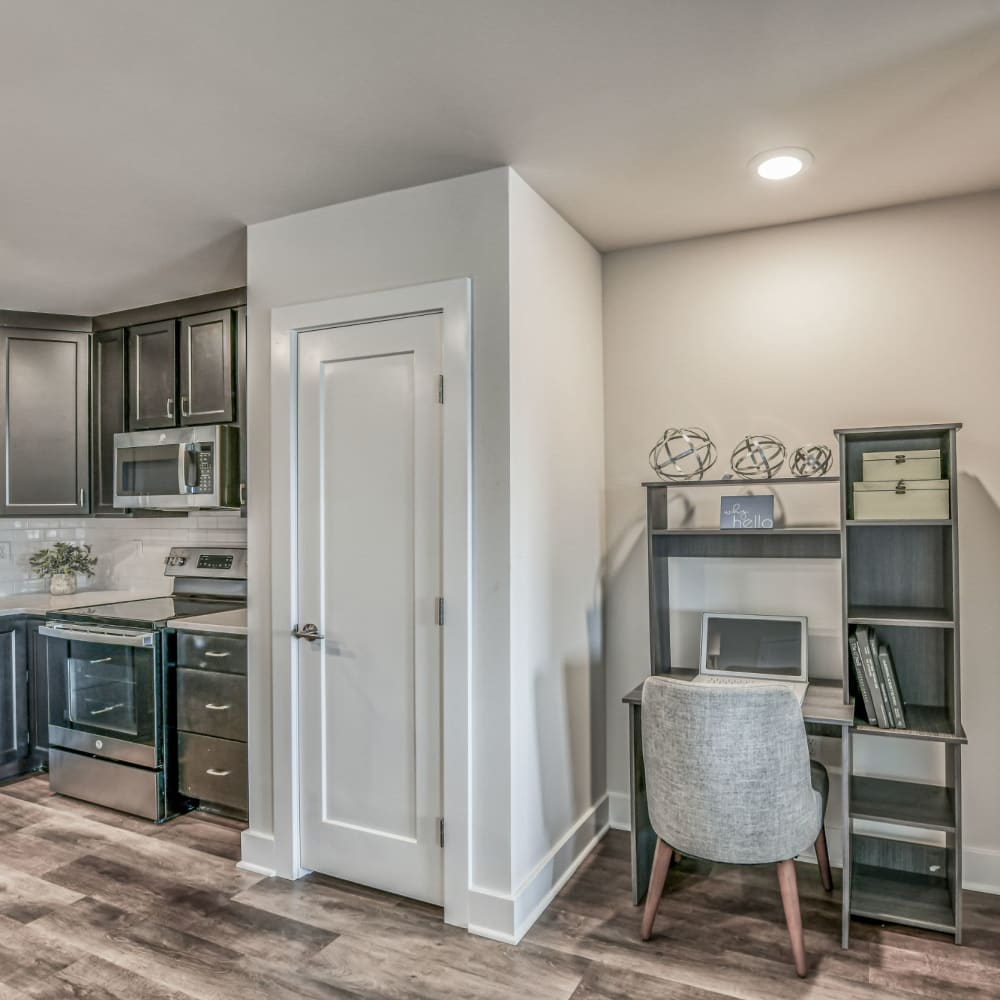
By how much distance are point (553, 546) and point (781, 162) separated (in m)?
1.47

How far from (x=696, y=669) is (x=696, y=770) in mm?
889

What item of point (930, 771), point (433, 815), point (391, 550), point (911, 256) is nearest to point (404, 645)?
point (391, 550)

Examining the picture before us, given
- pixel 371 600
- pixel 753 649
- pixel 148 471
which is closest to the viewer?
pixel 371 600

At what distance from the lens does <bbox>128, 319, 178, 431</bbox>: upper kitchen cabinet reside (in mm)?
3818

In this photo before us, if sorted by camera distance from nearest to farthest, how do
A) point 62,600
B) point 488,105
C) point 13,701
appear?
point 488,105
point 13,701
point 62,600

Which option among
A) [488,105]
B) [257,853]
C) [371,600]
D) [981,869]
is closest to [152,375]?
[371,600]

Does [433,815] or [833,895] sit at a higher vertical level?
[433,815]

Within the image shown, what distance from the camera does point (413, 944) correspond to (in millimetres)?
2387

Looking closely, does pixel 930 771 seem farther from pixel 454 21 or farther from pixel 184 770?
pixel 184 770

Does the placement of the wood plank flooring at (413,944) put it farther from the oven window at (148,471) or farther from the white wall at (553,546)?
the oven window at (148,471)

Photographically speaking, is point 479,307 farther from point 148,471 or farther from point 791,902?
point 148,471

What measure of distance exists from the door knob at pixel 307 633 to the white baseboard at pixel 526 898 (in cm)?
100

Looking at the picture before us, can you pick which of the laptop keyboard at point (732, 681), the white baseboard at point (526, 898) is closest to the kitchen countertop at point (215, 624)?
the white baseboard at point (526, 898)

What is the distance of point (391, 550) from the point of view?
2.65 metres
